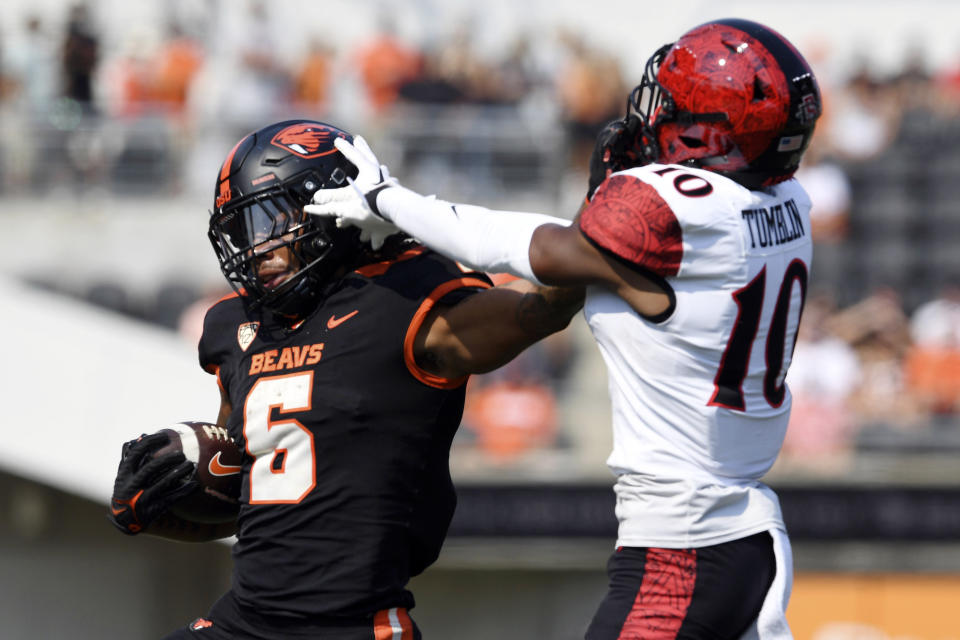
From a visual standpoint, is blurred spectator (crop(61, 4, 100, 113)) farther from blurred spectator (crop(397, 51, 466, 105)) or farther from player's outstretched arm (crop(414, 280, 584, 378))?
player's outstretched arm (crop(414, 280, 584, 378))

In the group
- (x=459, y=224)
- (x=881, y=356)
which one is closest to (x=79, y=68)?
(x=881, y=356)

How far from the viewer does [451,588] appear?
31.1ft

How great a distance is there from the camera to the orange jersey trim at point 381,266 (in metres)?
3.45

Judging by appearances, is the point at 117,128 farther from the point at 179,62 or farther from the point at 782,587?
the point at 782,587

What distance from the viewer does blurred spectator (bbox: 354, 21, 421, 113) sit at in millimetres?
11375

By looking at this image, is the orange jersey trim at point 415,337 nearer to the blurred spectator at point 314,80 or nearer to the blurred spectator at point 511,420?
the blurred spectator at point 511,420

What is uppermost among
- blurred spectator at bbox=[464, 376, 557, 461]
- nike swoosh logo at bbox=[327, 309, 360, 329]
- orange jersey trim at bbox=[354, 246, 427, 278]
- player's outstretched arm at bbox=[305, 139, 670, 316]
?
player's outstretched arm at bbox=[305, 139, 670, 316]

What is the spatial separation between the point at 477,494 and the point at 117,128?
4608mm

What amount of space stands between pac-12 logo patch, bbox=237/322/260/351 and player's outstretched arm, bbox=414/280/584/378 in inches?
19.9

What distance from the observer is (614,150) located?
10.4ft

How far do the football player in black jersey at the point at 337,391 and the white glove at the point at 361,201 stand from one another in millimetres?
50

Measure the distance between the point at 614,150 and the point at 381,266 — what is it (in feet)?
2.26

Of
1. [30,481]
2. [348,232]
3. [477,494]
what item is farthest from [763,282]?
[477,494]

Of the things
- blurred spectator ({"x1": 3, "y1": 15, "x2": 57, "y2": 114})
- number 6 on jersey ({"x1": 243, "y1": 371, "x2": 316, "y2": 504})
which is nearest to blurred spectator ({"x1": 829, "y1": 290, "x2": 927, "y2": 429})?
number 6 on jersey ({"x1": 243, "y1": 371, "x2": 316, "y2": 504})
